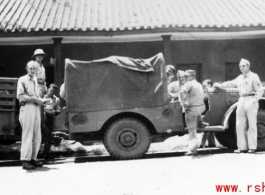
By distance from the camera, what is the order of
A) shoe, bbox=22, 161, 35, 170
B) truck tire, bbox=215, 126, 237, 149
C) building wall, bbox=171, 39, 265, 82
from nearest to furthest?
shoe, bbox=22, 161, 35, 170
truck tire, bbox=215, 126, 237, 149
building wall, bbox=171, 39, 265, 82

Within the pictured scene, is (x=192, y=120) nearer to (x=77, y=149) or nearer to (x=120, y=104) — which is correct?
(x=120, y=104)

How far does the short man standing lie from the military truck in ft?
0.51

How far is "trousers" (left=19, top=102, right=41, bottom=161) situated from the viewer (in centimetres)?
630

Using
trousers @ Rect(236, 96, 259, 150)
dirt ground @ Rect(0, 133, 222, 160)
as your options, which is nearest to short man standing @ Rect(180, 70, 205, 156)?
trousers @ Rect(236, 96, 259, 150)

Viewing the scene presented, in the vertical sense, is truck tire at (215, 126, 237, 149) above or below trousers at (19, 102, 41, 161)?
below

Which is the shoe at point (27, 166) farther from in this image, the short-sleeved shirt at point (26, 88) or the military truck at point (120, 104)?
the short-sleeved shirt at point (26, 88)

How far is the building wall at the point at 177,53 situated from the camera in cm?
1093

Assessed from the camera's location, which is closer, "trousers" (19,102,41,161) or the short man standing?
"trousers" (19,102,41,161)

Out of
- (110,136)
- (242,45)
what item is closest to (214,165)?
(110,136)

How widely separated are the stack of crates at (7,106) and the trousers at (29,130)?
461 mm

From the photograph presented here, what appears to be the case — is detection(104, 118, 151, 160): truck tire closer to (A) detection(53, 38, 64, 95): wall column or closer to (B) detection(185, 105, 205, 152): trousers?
(B) detection(185, 105, 205, 152): trousers

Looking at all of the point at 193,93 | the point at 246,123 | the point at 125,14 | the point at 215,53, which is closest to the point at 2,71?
the point at 125,14

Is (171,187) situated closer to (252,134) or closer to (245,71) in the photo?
(252,134)

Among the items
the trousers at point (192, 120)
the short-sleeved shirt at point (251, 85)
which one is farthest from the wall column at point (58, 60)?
the short-sleeved shirt at point (251, 85)
